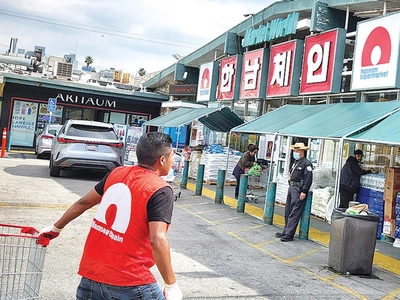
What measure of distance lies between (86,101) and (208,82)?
10.5 m

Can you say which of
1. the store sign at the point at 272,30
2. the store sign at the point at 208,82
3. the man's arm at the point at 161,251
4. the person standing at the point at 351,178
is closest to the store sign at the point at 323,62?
the store sign at the point at 272,30

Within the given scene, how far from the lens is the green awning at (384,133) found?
802 centimetres

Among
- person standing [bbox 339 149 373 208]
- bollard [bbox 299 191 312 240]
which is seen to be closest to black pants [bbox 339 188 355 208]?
person standing [bbox 339 149 373 208]

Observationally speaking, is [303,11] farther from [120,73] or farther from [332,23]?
[120,73]

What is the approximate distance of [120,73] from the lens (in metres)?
37.9

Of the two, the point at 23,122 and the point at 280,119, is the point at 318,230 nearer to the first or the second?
the point at 280,119

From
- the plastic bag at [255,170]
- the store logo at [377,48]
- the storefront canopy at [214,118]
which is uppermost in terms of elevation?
the store logo at [377,48]

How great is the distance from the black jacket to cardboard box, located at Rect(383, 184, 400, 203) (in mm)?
814

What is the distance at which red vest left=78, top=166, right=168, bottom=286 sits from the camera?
2.92 metres

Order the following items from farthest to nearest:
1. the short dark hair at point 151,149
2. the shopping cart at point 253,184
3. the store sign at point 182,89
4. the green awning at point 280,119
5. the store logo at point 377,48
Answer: the store sign at point 182,89 < the shopping cart at point 253,184 < the green awning at point 280,119 < the store logo at point 377,48 < the short dark hair at point 151,149

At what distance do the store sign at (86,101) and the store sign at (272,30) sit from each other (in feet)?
43.5

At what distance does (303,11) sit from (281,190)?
228 inches

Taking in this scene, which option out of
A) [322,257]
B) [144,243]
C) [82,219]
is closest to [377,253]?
[322,257]

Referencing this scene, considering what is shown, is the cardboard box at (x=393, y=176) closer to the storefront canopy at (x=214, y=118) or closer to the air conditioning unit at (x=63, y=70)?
the storefront canopy at (x=214, y=118)
